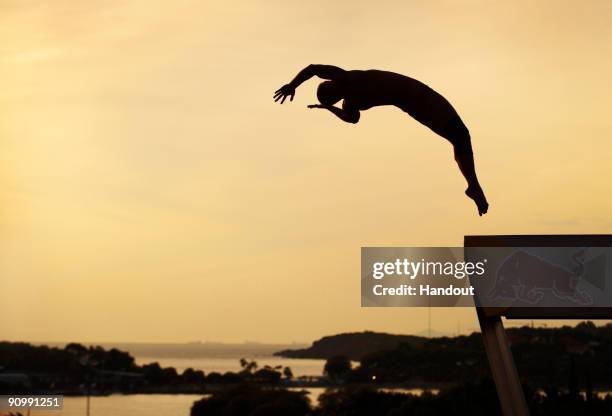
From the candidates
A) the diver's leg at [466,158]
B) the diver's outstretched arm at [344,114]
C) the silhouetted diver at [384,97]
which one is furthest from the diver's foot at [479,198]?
the diver's outstretched arm at [344,114]

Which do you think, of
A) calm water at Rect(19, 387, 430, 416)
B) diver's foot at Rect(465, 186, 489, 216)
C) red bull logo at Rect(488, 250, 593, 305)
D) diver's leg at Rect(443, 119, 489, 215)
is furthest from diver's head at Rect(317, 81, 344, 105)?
calm water at Rect(19, 387, 430, 416)

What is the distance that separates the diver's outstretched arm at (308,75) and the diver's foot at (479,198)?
2211 millimetres

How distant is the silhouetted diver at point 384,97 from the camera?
13.1 meters

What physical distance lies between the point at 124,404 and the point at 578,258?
107m

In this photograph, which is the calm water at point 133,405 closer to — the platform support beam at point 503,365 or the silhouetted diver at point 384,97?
the platform support beam at point 503,365

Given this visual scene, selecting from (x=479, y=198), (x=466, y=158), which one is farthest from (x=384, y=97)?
(x=479, y=198)

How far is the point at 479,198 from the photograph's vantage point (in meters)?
13.8

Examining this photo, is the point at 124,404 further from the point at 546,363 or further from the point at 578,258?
the point at 578,258

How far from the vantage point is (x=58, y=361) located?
420ft

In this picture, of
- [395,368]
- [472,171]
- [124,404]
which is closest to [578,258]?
[472,171]

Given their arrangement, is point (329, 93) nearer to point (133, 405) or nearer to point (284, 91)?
point (284, 91)

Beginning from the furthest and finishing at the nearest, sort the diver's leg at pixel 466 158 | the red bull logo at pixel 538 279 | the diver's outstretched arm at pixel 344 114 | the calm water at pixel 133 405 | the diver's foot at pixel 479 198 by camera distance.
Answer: the calm water at pixel 133 405
the red bull logo at pixel 538 279
the diver's foot at pixel 479 198
the diver's outstretched arm at pixel 344 114
the diver's leg at pixel 466 158

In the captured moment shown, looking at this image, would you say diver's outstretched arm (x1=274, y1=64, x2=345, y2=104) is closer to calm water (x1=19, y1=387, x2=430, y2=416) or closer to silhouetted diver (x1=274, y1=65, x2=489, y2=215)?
silhouetted diver (x1=274, y1=65, x2=489, y2=215)

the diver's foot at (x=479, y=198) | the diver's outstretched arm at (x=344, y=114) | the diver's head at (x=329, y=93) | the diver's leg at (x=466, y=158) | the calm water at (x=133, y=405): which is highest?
the diver's head at (x=329, y=93)
